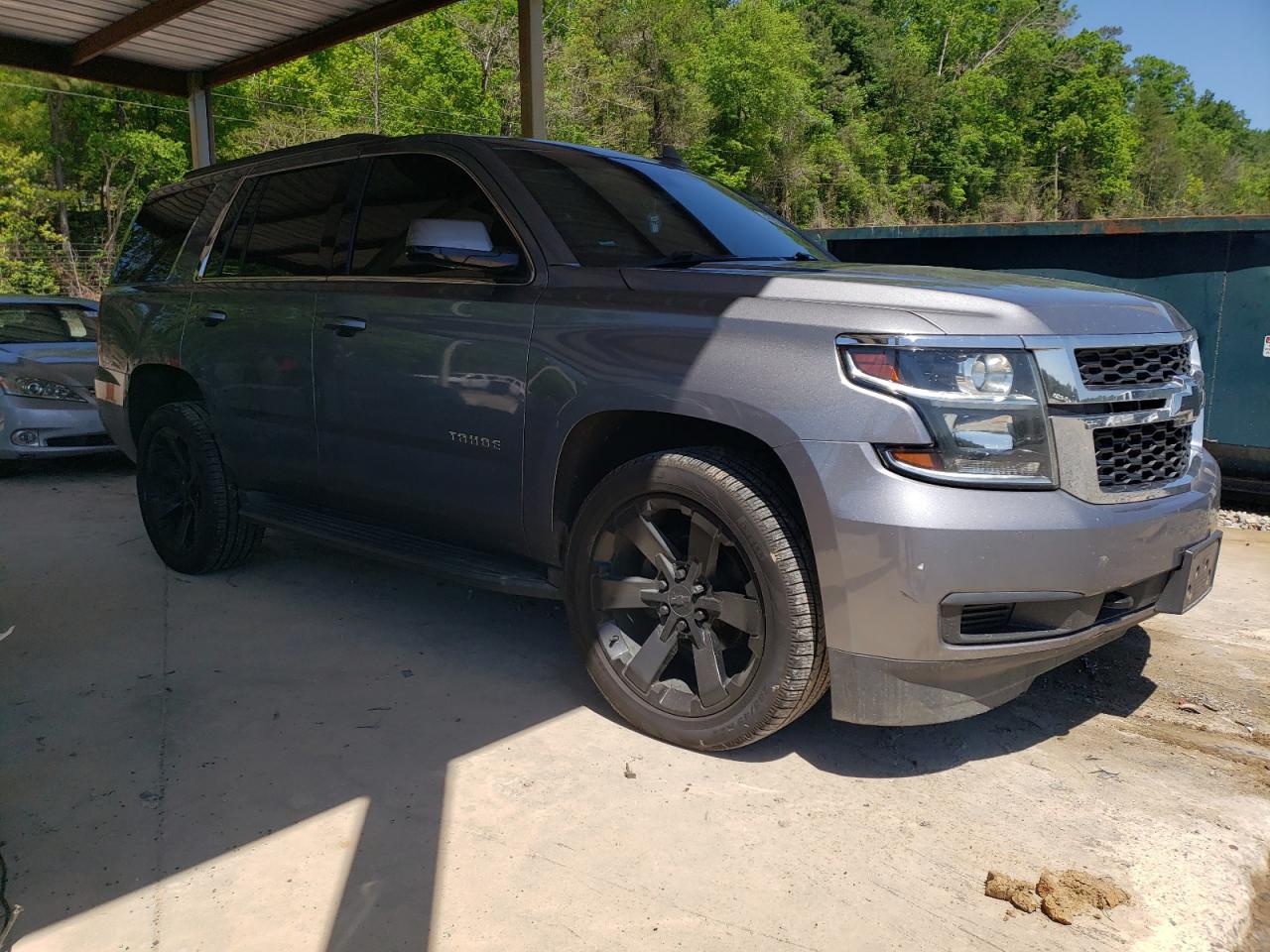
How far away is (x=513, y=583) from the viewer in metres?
3.48

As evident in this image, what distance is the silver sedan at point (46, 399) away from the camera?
7.74 metres

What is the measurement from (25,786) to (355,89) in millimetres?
40721

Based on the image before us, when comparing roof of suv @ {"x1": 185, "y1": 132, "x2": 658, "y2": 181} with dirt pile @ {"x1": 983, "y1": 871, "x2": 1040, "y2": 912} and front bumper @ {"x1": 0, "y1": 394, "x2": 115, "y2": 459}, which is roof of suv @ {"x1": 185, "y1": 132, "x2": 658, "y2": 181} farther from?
front bumper @ {"x1": 0, "y1": 394, "x2": 115, "y2": 459}

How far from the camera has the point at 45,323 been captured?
28.6 feet

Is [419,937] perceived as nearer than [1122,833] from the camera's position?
Yes

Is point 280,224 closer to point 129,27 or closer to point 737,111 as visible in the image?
point 129,27

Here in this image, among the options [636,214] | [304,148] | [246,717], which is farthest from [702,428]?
[304,148]

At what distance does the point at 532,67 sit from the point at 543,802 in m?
6.15

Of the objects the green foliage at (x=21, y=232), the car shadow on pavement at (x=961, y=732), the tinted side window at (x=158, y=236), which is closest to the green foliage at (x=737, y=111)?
the green foliage at (x=21, y=232)

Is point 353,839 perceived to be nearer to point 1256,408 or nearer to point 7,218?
point 1256,408

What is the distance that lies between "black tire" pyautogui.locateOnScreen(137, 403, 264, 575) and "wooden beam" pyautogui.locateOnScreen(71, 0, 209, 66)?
4.99m

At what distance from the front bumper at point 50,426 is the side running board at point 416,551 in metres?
4.23

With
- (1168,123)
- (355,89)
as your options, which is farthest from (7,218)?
(1168,123)

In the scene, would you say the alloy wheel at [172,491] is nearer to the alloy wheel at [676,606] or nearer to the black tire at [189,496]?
the black tire at [189,496]
